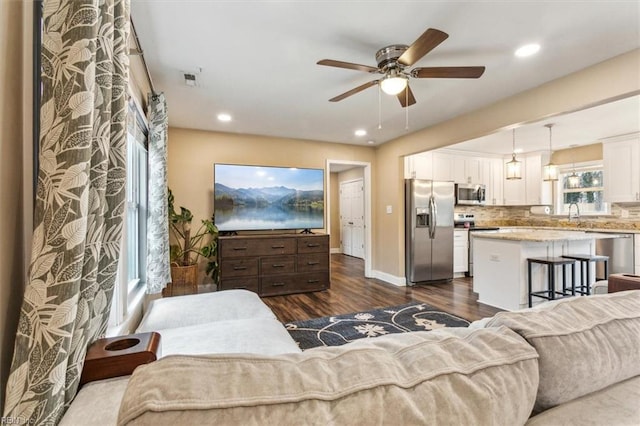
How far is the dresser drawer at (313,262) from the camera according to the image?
4297 mm

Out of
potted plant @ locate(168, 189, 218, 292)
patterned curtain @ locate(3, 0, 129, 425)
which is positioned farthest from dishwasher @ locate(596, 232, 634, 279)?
patterned curtain @ locate(3, 0, 129, 425)


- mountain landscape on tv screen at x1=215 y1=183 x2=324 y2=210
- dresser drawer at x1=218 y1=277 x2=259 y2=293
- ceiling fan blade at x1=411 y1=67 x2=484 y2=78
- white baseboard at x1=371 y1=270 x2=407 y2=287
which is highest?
ceiling fan blade at x1=411 y1=67 x2=484 y2=78

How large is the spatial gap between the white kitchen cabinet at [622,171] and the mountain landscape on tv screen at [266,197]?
4818 mm

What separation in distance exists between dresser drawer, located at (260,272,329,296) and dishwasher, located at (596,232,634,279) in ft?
14.4

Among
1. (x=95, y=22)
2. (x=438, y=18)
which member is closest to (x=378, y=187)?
(x=438, y=18)

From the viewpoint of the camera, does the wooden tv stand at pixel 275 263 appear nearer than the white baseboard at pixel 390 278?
Yes

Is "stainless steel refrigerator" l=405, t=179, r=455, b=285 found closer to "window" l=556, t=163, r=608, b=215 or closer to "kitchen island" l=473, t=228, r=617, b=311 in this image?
"kitchen island" l=473, t=228, r=617, b=311

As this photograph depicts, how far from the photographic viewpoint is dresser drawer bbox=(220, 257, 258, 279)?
153 inches

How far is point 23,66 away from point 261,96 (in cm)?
244

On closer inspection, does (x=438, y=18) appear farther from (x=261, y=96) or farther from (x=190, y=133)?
(x=190, y=133)

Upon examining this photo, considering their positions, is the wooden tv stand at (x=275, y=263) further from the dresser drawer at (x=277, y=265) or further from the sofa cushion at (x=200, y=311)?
the sofa cushion at (x=200, y=311)

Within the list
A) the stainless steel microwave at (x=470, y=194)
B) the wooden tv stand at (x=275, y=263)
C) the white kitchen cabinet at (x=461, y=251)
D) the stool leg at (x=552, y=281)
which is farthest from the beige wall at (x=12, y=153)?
the stainless steel microwave at (x=470, y=194)

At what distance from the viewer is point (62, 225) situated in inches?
26.3

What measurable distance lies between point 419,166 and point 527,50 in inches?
118
